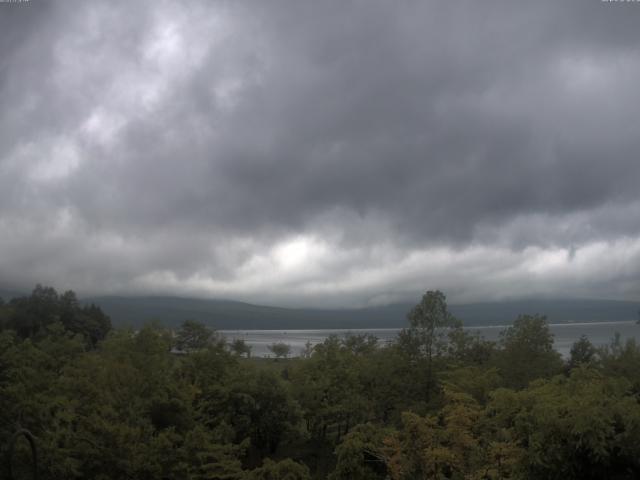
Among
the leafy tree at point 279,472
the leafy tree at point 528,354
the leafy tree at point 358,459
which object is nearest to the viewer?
the leafy tree at point 279,472

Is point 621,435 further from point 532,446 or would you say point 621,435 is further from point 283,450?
point 283,450

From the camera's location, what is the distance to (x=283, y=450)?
1832 inches

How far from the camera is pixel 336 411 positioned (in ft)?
141

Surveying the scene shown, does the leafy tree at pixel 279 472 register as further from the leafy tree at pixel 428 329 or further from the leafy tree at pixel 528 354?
the leafy tree at pixel 528 354

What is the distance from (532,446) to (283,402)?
27.6 m

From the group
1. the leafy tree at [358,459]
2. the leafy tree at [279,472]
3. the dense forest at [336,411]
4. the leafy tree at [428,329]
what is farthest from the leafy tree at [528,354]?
the leafy tree at [279,472]

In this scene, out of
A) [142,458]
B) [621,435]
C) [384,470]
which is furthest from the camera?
[384,470]

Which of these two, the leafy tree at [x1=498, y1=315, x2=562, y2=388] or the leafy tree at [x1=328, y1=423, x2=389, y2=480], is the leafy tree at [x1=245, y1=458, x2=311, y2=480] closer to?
the leafy tree at [x1=328, y1=423, x2=389, y2=480]

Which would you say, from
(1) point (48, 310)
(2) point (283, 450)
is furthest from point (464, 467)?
(1) point (48, 310)

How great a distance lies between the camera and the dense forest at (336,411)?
20875 millimetres

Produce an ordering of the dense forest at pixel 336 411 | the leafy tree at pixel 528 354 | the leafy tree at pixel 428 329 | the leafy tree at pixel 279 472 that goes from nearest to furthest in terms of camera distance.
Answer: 1. the dense forest at pixel 336 411
2. the leafy tree at pixel 279 472
3. the leafy tree at pixel 528 354
4. the leafy tree at pixel 428 329

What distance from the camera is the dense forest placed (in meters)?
20.9

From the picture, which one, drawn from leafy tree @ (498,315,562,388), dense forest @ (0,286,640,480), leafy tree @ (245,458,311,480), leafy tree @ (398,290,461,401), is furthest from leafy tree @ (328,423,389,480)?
leafy tree @ (498,315,562,388)

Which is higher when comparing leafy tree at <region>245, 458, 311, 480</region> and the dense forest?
the dense forest
